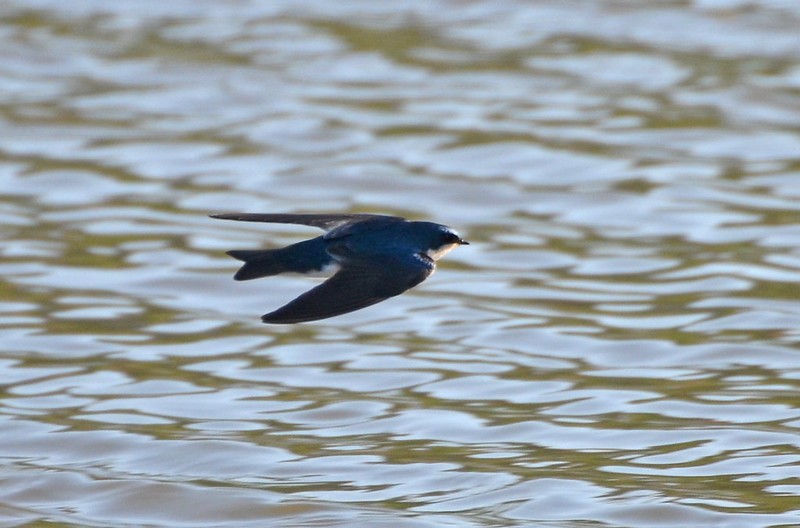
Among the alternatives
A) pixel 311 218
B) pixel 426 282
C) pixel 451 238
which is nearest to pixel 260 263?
pixel 311 218

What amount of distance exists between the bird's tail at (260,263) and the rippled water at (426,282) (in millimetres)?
664

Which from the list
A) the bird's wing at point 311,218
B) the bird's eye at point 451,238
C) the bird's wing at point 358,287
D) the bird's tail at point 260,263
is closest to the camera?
the bird's wing at point 358,287

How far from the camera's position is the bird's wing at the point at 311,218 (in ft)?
17.4

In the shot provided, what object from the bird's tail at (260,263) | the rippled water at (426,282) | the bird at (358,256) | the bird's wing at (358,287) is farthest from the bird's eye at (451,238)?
the rippled water at (426,282)

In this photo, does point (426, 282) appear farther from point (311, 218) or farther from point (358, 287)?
point (358, 287)

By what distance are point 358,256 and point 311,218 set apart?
1.23 feet

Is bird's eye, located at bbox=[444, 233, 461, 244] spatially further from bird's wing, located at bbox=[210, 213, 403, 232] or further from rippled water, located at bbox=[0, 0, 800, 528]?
rippled water, located at bbox=[0, 0, 800, 528]

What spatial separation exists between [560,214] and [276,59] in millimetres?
3527

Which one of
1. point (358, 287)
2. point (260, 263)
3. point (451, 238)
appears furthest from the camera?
point (451, 238)

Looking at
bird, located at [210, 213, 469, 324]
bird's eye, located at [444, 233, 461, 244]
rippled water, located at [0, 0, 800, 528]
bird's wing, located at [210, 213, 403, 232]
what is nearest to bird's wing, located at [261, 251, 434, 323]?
bird, located at [210, 213, 469, 324]

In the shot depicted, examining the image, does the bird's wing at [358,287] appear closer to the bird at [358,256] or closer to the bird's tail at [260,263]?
the bird at [358,256]

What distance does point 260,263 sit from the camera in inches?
205

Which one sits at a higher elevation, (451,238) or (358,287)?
(451,238)

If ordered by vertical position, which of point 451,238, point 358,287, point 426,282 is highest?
point 451,238
